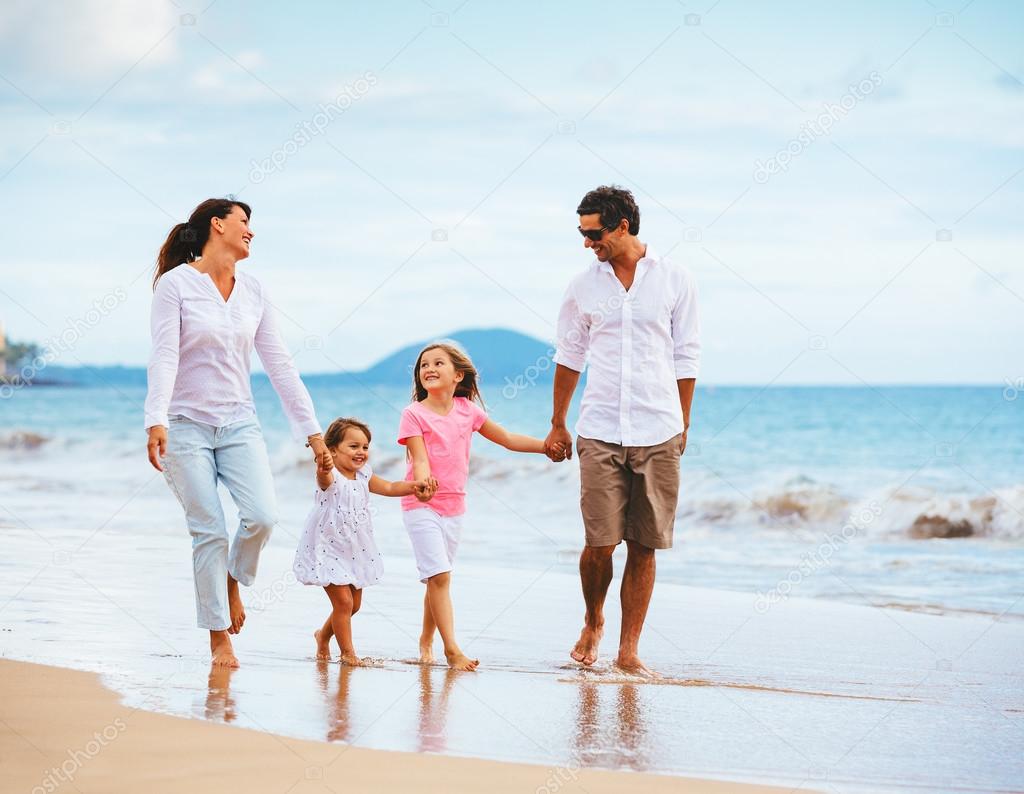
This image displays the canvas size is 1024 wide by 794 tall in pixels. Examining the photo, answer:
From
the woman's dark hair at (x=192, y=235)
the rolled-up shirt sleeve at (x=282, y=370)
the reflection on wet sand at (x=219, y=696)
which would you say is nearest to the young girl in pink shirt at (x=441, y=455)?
the rolled-up shirt sleeve at (x=282, y=370)

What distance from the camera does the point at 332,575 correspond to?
5.28 m

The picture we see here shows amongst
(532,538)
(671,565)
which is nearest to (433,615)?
(671,565)

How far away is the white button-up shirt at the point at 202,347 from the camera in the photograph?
181 inches

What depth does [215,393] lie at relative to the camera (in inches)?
186

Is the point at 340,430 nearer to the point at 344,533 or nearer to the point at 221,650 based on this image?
the point at 344,533

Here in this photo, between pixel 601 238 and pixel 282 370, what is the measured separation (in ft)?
4.75

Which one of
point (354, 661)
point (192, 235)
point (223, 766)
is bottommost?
point (223, 766)

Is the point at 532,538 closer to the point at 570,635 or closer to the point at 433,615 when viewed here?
the point at 570,635

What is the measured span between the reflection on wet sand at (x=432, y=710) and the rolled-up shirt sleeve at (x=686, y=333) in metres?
1.61

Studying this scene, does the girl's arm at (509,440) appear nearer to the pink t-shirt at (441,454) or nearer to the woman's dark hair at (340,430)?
the pink t-shirt at (441,454)

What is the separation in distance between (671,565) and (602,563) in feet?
14.1

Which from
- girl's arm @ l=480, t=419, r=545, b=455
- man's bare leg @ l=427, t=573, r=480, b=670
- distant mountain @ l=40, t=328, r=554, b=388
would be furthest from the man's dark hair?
distant mountain @ l=40, t=328, r=554, b=388

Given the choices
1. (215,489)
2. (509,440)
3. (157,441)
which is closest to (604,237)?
(509,440)

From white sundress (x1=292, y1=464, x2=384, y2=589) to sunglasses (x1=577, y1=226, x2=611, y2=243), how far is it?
4.76 ft
